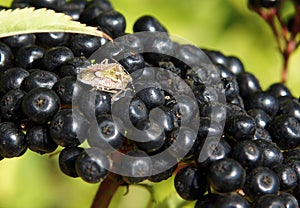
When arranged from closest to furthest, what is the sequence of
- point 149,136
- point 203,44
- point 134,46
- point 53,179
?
point 149,136
point 134,46
point 53,179
point 203,44

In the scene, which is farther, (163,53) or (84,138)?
(163,53)

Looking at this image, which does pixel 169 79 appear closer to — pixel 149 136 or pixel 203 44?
pixel 149 136

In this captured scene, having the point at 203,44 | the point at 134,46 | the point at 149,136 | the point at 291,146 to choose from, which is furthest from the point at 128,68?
the point at 203,44

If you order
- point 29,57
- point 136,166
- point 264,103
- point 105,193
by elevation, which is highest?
point 264,103

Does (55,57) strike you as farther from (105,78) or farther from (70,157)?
(70,157)

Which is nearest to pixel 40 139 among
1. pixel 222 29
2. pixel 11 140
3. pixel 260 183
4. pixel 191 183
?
pixel 11 140

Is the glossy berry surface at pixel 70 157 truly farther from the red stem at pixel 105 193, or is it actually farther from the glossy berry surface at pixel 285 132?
the glossy berry surface at pixel 285 132

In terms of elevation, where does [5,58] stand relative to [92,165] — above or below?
below

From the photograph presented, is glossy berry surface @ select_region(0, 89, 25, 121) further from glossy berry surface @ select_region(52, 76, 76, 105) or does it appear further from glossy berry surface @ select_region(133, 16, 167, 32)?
Result: glossy berry surface @ select_region(133, 16, 167, 32)
